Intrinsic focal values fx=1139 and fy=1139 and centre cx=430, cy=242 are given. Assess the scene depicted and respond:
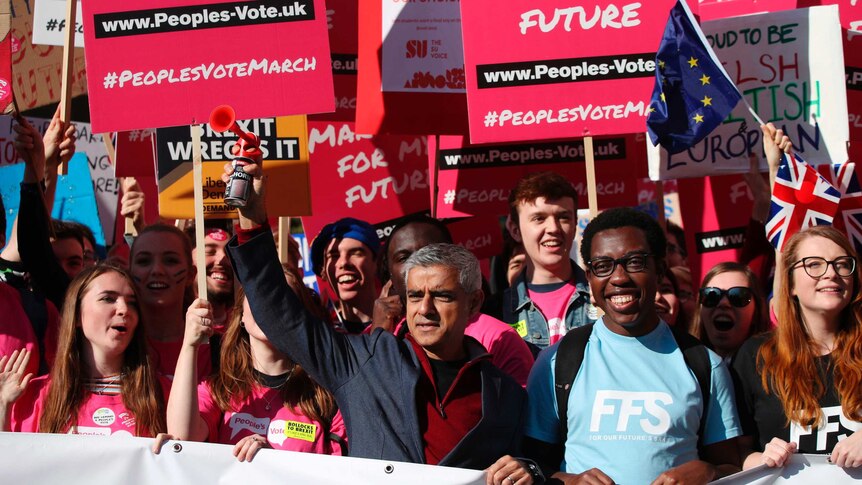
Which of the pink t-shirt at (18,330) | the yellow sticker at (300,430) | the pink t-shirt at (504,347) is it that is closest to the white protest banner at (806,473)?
the pink t-shirt at (504,347)

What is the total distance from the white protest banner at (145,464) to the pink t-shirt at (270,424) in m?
0.28

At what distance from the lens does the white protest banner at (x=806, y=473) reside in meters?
3.82

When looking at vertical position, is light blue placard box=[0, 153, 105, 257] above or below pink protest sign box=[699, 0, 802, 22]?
below

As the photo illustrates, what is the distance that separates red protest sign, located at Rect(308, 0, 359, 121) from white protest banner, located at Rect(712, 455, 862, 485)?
13.7 ft

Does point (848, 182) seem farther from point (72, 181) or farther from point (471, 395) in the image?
point (72, 181)

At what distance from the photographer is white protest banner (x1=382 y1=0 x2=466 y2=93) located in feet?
22.0

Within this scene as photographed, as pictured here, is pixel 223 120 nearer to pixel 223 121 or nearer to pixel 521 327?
pixel 223 121

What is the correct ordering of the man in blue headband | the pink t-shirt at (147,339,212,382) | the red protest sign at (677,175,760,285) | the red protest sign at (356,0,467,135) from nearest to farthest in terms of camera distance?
the pink t-shirt at (147,339,212,382), the man in blue headband, the red protest sign at (356,0,467,135), the red protest sign at (677,175,760,285)

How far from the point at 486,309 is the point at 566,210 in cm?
62

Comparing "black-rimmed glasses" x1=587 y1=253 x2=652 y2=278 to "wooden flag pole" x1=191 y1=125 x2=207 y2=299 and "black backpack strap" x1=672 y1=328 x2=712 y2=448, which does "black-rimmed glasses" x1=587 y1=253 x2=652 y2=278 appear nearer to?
"black backpack strap" x1=672 y1=328 x2=712 y2=448

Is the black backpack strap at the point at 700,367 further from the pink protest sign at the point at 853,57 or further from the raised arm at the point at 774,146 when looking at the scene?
the pink protest sign at the point at 853,57

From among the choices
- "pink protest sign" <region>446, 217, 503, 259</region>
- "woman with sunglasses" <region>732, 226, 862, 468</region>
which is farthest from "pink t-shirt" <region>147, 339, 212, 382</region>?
"pink protest sign" <region>446, 217, 503, 259</region>

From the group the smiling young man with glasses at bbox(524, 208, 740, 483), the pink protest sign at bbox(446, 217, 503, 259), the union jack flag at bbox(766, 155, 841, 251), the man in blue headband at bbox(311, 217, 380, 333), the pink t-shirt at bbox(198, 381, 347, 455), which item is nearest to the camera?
the smiling young man with glasses at bbox(524, 208, 740, 483)

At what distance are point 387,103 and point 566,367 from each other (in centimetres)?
315
